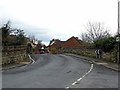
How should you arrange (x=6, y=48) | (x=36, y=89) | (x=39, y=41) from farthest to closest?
(x=39, y=41)
(x=6, y=48)
(x=36, y=89)

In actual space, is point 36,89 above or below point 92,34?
below

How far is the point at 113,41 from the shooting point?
133 feet

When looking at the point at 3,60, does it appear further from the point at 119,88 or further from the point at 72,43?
the point at 72,43

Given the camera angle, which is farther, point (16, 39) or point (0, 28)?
point (16, 39)

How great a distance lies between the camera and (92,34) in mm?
104125

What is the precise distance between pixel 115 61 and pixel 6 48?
1181 centimetres

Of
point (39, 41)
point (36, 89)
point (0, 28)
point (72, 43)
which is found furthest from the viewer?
point (39, 41)

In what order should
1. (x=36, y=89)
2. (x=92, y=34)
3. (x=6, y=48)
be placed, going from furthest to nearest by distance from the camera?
(x=92, y=34), (x=6, y=48), (x=36, y=89)

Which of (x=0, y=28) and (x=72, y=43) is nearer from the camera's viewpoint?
(x=0, y=28)

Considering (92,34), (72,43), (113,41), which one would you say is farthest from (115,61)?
(72,43)

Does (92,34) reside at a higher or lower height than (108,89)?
higher

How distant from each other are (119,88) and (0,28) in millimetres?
27272

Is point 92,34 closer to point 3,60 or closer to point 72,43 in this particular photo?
point 72,43

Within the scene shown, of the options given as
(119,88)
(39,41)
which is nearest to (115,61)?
(119,88)
